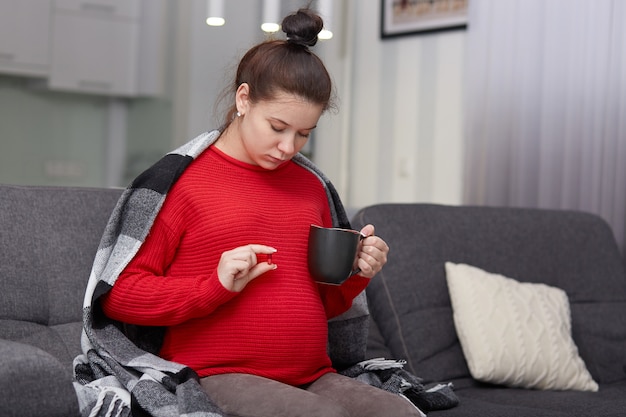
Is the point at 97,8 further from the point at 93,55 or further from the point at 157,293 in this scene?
the point at 157,293

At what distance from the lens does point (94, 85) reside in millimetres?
3656

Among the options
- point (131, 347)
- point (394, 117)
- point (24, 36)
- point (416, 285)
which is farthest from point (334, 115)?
point (131, 347)

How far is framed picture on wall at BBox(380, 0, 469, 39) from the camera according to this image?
13.4 ft

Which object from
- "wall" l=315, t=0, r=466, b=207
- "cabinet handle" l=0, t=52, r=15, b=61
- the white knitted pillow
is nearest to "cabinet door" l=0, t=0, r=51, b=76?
"cabinet handle" l=0, t=52, r=15, b=61

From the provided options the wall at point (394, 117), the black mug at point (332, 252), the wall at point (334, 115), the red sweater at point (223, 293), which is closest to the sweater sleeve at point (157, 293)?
the red sweater at point (223, 293)

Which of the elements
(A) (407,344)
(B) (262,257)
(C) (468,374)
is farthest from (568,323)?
(B) (262,257)

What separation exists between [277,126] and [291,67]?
0.38 ft

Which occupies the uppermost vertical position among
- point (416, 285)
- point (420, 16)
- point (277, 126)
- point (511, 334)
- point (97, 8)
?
point (420, 16)

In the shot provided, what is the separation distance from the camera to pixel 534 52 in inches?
148

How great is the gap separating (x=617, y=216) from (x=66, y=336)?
2.24m

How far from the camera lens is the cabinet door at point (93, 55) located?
3.62m

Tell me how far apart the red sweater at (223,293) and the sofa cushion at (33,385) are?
11.5 inches

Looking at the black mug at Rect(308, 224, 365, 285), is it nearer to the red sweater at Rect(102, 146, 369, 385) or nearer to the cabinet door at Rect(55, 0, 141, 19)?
the red sweater at Rect(102, 146, 369, 385)

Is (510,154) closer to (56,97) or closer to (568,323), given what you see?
(568,323)
